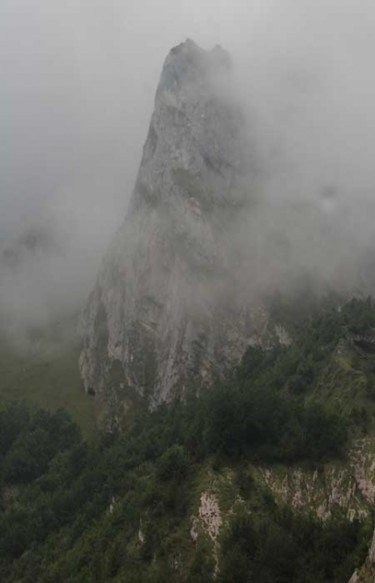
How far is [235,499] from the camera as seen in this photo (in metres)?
77.9

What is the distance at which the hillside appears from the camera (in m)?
68.0

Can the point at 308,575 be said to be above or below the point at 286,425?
below

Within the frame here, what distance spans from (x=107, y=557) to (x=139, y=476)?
23626 millimetres

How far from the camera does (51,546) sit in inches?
3935

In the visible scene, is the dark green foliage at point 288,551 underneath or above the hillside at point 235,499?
underneath

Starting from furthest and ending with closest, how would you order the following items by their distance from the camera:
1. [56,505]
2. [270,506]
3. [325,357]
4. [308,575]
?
1. [325,357]
2. [56,505]
3. [270,506]
4. [308,575]

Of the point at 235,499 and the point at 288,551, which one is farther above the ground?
the point at 235,499

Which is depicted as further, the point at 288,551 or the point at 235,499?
the point at 235,499

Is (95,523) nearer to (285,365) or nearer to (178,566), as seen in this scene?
(178,566)

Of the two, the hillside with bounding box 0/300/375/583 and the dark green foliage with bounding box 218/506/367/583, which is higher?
the hillside with bounding box 0/300/375/583

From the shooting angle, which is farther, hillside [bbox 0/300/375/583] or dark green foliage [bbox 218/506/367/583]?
hillside [bbox 0/300/375/583]

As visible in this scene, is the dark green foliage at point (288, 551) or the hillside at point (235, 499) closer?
the dark green foliage at point (288, 551)

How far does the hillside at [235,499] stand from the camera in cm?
6800

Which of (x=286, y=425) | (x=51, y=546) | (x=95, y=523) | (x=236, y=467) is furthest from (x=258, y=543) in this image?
(x=51, y=546)
